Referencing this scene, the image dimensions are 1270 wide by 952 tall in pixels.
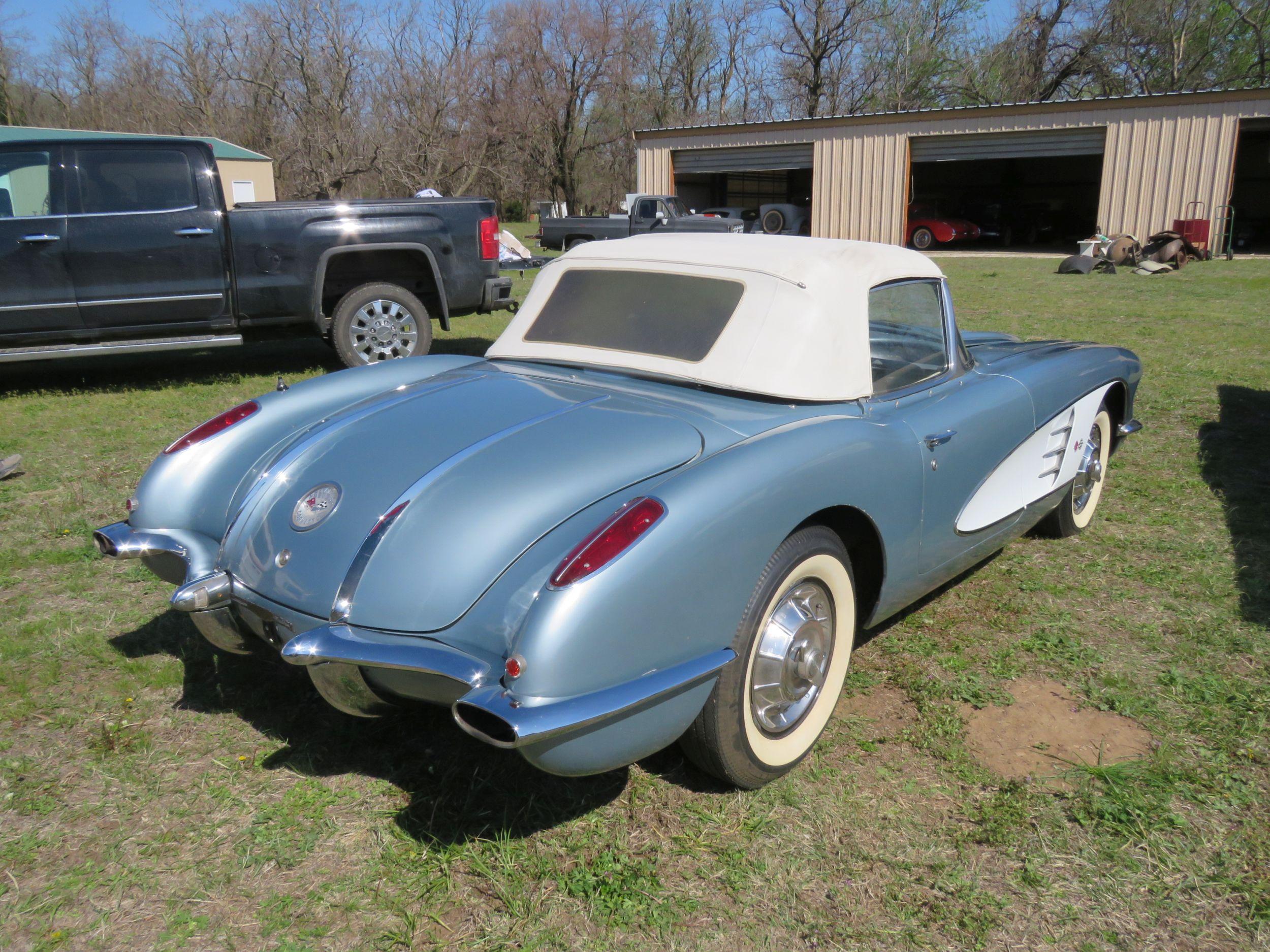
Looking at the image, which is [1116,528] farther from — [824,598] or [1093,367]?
[824,598]

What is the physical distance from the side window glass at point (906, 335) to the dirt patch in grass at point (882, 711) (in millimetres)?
1009

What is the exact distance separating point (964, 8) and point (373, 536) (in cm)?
5296

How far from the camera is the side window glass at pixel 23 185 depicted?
6.89 metres

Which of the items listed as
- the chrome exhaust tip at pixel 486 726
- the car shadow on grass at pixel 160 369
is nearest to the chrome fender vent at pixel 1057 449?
the chrome exhaust tip at pixel 486 726

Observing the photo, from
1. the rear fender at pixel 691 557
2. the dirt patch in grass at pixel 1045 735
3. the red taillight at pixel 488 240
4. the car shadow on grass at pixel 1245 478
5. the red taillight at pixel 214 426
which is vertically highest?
the red taillight at pixel 488 240

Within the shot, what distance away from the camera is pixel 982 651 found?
11.2 ft

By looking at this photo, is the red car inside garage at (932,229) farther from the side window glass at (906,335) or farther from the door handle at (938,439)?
the door handle at (938,439)

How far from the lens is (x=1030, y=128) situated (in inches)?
894

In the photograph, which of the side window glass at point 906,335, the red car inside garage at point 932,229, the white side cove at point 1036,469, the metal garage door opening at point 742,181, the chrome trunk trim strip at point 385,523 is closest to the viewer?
the chrome trunk trim strip at point 385,523

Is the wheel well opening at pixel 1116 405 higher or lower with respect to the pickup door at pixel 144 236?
lower

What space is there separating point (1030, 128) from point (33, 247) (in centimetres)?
2214

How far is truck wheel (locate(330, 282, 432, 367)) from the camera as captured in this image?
7.62 m

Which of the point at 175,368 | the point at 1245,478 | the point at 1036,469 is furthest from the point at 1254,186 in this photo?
the point at 1036,469

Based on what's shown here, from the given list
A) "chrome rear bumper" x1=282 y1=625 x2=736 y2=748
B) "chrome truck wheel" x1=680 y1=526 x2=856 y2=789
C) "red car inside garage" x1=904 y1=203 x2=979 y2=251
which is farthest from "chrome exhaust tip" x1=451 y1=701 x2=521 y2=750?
"red car inside garage" x1=904 y1=203 x2=979 y2=251
